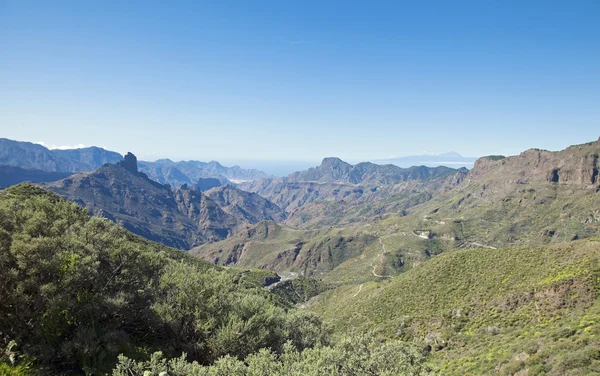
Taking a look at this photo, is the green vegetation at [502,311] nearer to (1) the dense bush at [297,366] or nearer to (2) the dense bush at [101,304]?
(1) the dense bush at [297,366]

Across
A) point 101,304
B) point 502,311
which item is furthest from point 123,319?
point 502,311

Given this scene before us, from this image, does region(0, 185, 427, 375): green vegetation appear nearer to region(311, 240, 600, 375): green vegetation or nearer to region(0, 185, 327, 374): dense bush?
region(0, 185, 327, 374): dense bush

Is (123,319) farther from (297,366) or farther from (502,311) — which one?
(502,311)

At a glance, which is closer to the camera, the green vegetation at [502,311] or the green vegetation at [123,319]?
the green vegetation at [123,319]

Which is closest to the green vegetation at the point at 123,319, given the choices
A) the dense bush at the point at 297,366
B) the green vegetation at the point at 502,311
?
the dense bush at the point at 297,366

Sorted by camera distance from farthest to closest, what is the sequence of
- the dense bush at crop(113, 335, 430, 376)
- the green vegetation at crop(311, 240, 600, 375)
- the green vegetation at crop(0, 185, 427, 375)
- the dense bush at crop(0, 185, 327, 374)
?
the green vegetation at crop(311, 240, 600, 375) < the dense bush at crop(0, 185, 327, 374) < the green vegetation at crop(0, 185, 427, 375) < the dense bush at crop(113, 335, 430, 376)

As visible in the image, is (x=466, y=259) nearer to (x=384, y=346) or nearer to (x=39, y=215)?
(x=384, y=346)

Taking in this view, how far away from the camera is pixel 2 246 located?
1950cm

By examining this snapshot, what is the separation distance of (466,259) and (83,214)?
98.2m

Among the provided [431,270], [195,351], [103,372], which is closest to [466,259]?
[431,270]

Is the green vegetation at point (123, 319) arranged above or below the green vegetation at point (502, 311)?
above

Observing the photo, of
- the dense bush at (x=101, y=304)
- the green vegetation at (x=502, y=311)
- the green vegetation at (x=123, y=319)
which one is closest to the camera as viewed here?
the green vegetation at (x=123, y=319)

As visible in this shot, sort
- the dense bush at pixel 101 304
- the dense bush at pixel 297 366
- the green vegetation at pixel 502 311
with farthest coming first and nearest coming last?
the green vegetation at pixel 502 311 < the dense bush at pixel 101 304 < the dense bush at pixel 297 366

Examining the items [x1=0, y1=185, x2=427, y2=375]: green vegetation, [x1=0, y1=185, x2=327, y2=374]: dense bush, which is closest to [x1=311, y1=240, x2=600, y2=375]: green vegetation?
[x1=0, y1=185, x2=427, y2=375]: green vegetation
